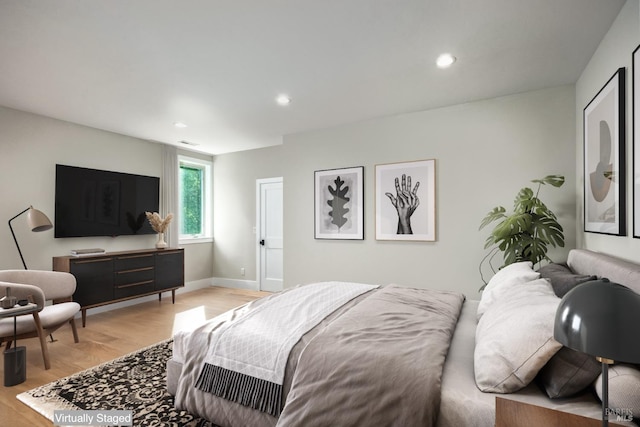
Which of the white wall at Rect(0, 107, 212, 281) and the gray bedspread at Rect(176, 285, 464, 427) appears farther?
A: the white wall at Rect(0, 107, 212, 281)

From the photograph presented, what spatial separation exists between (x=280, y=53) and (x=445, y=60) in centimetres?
135

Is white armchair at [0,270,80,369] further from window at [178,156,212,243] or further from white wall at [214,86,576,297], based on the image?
white wall at [214,86,576,297]

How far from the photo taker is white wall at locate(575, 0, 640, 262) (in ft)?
6.00

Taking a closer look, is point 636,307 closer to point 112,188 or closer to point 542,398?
point 542,398

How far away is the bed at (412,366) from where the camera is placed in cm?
121

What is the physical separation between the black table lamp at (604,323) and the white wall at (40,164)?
16.7ft

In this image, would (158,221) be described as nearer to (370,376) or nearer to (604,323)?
(370,376)

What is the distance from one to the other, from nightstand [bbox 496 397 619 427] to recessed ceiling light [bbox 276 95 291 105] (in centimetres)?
318

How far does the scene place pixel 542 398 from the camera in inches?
47.5

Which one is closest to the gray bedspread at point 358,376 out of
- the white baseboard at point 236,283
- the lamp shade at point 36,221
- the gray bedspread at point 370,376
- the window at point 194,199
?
the gray bedspread at point 370,376

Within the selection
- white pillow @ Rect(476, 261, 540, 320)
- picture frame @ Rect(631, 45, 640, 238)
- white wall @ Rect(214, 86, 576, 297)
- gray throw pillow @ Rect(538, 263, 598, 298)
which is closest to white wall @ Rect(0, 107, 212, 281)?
white wall @ Rect(214, 86, 576, 297)

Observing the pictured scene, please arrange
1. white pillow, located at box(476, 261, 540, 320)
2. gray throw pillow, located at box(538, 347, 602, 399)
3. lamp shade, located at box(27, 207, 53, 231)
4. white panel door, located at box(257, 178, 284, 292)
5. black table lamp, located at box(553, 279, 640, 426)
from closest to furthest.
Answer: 1. black table lamp, located at box(553, 279, 640, 426)
2. gray throw pillow, located at box(538, 347, 602, 399)
3. white pillow, located at box(476, 261, 540, 320)
4. lamp shade, located at box(27, 207, 53, 231)
5. white panel door, located at box(257, 178, 284, 292)

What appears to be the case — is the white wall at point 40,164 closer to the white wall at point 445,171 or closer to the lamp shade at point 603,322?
the white wall at point 445,171

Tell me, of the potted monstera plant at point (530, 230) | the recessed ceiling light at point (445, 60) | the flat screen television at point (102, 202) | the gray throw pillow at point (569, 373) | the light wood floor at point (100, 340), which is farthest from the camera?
the flat screen television at point (102, 202)
